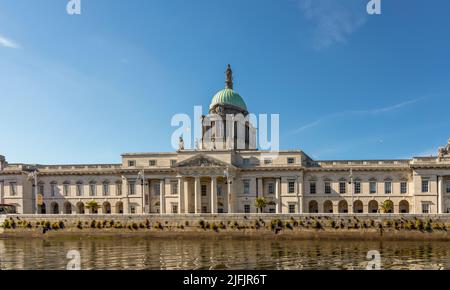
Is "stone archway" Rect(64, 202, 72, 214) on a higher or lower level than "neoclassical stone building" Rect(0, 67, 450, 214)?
lower

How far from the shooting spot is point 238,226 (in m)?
46.6

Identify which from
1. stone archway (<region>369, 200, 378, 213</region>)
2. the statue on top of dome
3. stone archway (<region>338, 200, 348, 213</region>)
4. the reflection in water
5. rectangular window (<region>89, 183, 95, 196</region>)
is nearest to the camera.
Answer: the reflection in water

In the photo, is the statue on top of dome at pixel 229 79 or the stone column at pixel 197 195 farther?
the statue on top of dome at pixel 229 79

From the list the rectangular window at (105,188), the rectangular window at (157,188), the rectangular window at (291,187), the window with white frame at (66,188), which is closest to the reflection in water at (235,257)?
the rectangular window at (291,187)

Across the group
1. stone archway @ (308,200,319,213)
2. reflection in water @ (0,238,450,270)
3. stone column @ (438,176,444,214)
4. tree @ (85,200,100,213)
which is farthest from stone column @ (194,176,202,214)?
stone column @ (438,176,444,214)

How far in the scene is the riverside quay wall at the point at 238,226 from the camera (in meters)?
43.1

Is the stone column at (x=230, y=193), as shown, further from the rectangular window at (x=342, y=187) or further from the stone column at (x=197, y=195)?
the rectangular window at (x=342, y=187)

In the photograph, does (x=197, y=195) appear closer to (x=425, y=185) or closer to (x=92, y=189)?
(x=92, y=189)

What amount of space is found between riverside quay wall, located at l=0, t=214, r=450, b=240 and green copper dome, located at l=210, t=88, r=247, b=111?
3485cm

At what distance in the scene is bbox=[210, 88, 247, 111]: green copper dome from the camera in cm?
7621

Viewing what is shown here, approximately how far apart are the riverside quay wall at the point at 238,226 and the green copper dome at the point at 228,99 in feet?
114

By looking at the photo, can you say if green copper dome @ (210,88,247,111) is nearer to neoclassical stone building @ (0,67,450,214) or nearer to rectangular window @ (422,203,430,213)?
neoclassical stone building @ (0,67,450,214)

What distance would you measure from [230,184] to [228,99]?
23.8 m
